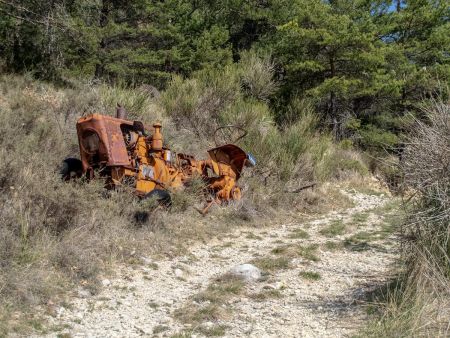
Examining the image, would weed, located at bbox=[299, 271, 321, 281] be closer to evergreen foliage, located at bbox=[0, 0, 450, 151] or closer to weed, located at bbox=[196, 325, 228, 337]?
weed, located at bbox=[196, 325, 228, 337]

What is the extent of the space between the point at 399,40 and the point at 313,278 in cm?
1583

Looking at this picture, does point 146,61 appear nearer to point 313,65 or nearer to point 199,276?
point 313,65

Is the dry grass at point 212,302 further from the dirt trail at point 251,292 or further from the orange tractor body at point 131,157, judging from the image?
the orange tractor body at point 131,157

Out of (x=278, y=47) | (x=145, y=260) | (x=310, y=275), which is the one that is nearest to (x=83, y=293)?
(x=145, y=260)

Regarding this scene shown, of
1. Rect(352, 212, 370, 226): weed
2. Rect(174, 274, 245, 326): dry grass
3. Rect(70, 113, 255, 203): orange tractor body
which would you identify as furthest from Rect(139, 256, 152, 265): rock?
Rect(352, 212, 370, 226): weed

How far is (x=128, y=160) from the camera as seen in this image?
7.64 meters

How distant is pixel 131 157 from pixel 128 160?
0.25 meters

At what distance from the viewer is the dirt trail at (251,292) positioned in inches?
187

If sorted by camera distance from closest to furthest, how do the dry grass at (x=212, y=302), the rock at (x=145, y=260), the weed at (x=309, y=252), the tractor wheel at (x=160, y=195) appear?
the dry grass at (x=212, y=302) → the rock at (x=145, y=260) → the weed at (x=309, y=252) → the tractor wheel at (x=160, y=195)

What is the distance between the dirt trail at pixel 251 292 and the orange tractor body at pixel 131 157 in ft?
3.90

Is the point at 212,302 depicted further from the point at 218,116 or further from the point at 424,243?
the point at 218,116

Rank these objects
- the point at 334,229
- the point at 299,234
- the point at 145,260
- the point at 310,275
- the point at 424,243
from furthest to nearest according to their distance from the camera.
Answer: the point at 334,229 < the point at 299,234 < the point at 145,260 < the point at 310,275 < the point at 424,243

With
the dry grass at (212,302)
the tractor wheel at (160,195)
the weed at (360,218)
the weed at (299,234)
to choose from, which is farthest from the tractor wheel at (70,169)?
the weed at (360,218)

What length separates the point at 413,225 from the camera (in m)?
5.28
